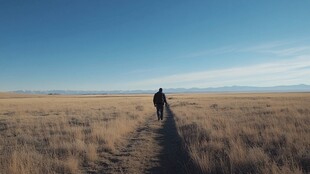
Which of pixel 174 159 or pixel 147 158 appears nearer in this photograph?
pixel 174 159

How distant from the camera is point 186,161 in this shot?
26.5 ft

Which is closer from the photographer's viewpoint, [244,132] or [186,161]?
[186,161]

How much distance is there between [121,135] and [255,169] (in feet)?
24.3

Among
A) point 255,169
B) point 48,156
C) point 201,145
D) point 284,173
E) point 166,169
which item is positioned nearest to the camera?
point 284,173

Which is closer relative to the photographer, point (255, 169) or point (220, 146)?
point (255, 169)

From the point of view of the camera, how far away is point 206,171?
6938mm

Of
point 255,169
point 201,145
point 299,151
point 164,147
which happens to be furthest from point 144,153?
point 299,151

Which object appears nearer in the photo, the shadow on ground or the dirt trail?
the shadow on ground

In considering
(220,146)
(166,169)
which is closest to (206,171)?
(166,169)

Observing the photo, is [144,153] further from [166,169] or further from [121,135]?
[121,135]

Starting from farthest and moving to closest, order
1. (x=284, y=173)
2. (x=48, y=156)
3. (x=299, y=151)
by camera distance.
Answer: (x=48, y=156) → (x=299, y=151) → (x=284, y=173)

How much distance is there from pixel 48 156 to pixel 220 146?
17.2 feet

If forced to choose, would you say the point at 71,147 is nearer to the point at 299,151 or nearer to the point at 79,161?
the point at 79,161

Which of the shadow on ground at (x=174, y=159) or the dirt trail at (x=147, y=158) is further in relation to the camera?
the dirt trail at (x=147, y=158)
